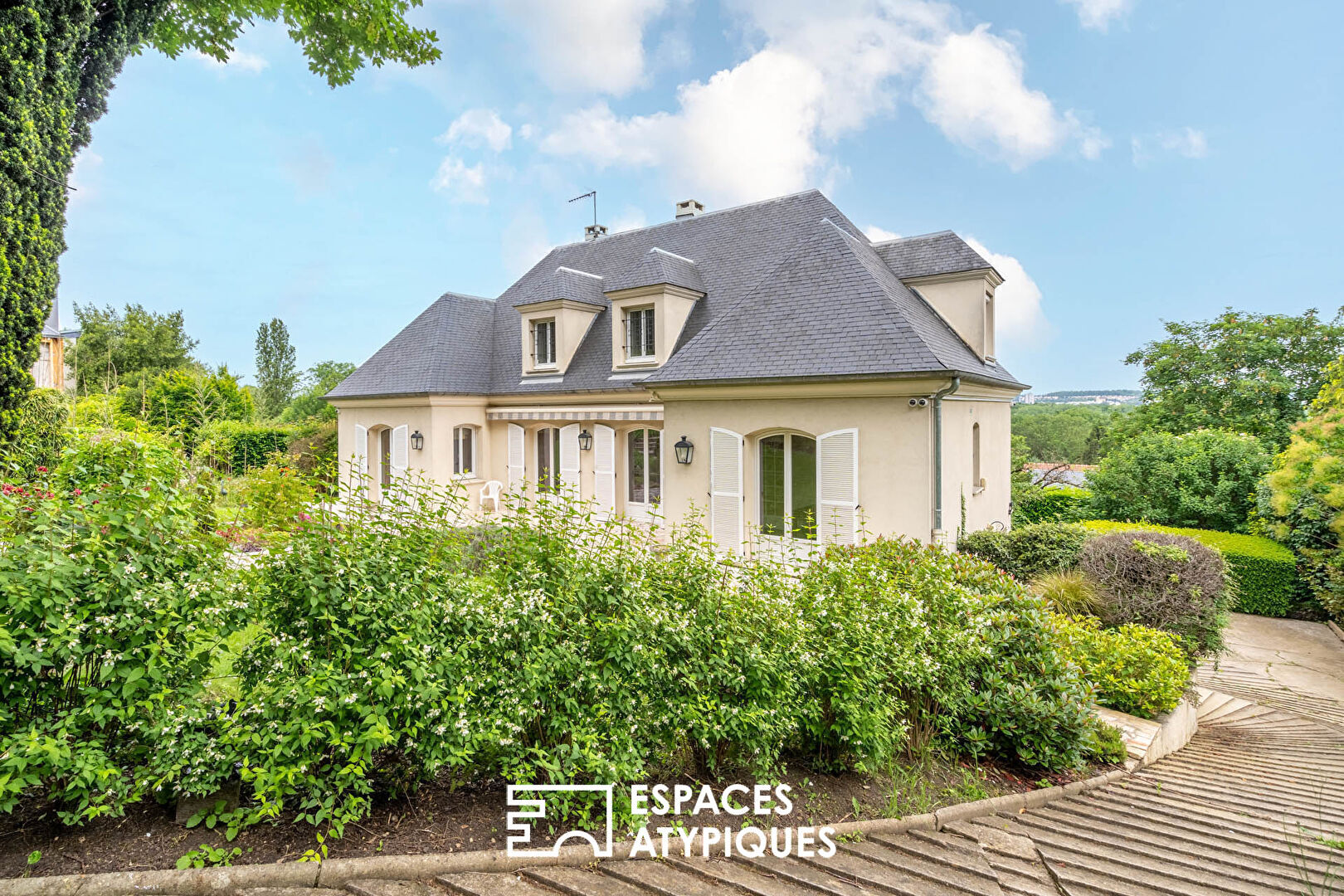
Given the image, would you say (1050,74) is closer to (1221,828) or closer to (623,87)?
(623,87)

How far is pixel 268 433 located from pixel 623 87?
2314cm

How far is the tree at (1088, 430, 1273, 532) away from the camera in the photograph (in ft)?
64.0

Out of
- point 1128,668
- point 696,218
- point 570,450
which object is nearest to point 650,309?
point 570,450

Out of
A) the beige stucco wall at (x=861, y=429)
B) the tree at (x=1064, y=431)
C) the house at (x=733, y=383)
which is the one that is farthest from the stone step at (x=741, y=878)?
the tree at (x=1064, y=431)

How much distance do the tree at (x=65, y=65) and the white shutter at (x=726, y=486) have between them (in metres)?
8.33

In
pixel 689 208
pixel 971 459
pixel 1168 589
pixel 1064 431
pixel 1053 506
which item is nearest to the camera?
pixel 1168 589

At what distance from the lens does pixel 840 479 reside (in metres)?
12.5

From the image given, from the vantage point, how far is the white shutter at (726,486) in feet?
44.3

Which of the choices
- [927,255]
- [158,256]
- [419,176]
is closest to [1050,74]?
[927,255]

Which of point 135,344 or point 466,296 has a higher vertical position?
point 135,344

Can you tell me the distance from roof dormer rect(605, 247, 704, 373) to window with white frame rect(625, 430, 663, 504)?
1961 millimetres

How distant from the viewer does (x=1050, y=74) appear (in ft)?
76.6

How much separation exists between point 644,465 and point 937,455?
910 cm

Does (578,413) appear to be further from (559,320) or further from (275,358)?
(275,358)
